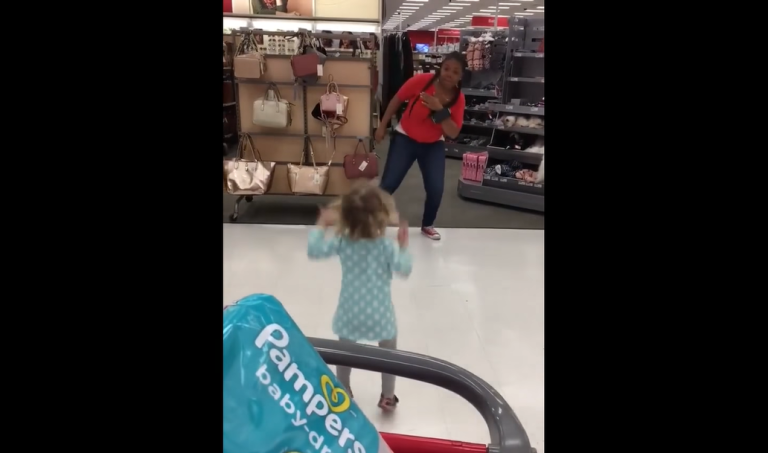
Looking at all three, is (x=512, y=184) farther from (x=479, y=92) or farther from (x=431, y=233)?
(x=479, y=92)

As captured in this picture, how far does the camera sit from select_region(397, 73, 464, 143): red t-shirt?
3.68 meters

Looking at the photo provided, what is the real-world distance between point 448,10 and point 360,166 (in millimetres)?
14749

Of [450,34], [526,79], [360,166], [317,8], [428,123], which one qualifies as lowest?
[360,166]

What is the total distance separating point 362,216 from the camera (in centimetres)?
182

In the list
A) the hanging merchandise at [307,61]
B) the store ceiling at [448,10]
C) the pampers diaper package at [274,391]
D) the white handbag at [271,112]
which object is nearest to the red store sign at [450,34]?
the store ceiling at [448,10]

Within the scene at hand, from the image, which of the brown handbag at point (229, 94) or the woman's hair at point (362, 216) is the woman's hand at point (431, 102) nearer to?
the woman's hair at point (362, 216)

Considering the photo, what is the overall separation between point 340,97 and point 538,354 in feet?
9.27

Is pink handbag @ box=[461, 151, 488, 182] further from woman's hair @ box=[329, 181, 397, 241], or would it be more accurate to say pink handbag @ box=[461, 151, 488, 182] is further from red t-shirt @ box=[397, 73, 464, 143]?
woman's hair @ box=[329, 181, 397, 241]

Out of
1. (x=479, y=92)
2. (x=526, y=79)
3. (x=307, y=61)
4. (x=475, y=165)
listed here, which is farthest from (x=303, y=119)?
(x=479, y=92)

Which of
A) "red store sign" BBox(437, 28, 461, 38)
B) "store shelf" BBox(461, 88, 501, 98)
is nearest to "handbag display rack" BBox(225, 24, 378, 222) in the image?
"store shelf" BBox(461, 88, 501, 98)

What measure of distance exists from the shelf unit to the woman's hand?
6.61ft
